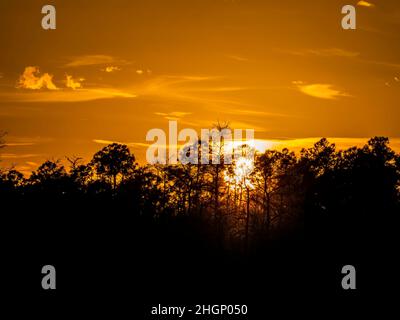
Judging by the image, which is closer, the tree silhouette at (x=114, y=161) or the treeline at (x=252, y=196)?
the treeline at (x=252, y=196)

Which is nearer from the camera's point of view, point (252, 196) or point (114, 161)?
point (252, 196)

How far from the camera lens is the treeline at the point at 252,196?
69.1 meters

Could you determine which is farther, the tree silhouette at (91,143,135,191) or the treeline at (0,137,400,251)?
the tree silhouette at (91,143,135,191)

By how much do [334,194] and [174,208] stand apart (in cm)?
1865

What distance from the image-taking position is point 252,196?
74188mm

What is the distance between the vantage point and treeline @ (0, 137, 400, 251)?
69.1 m
